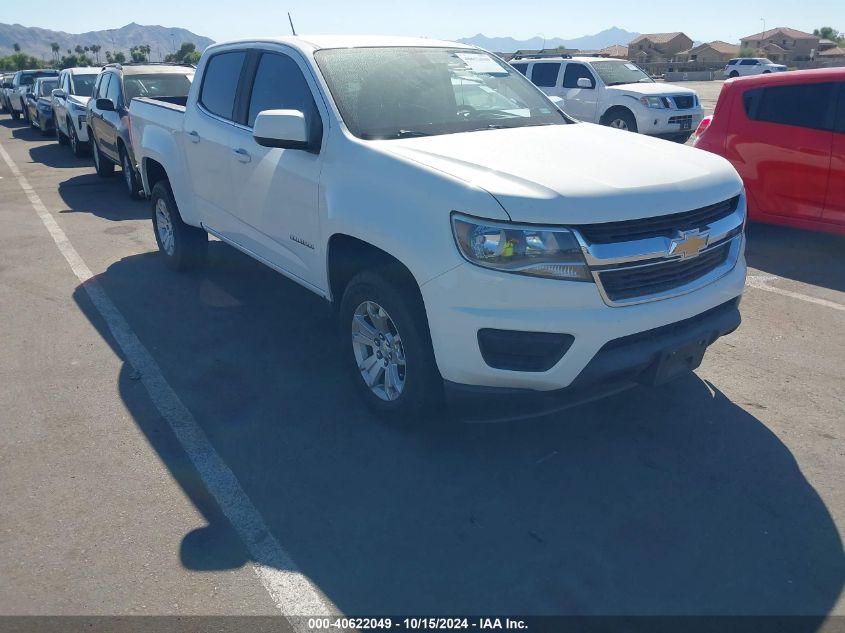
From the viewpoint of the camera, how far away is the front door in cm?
434

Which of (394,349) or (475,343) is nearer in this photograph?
(475,343)

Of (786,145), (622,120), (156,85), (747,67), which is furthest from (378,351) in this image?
(747,67)

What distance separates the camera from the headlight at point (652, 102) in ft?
46.7

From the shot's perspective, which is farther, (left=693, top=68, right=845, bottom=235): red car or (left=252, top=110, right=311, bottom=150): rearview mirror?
(left=693, top=68, right=845, bottom=235): red car

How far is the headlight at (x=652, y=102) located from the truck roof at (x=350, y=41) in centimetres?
985

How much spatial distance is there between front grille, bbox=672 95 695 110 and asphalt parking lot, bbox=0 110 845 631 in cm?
985

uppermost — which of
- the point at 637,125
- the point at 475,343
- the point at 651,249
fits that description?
the point at 651,249

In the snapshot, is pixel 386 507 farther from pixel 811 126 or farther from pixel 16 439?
pixel 811 126

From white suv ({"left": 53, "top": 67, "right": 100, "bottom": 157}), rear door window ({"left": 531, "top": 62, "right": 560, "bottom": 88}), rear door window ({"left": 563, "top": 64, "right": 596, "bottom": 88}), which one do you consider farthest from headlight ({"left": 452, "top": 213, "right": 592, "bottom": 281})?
rear door window ({"left": 531, "top": 62, "right": 560, "bottom": 88})

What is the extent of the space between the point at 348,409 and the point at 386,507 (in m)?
1.02

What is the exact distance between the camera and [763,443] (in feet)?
12.9

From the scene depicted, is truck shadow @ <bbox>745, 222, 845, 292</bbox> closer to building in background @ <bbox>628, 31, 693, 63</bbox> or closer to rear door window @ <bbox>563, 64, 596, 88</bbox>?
rear door window @ <bbox>563, 64, 596, 88</bbox>

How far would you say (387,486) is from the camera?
3.62m

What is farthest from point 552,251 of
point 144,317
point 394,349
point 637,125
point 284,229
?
point 637,125
